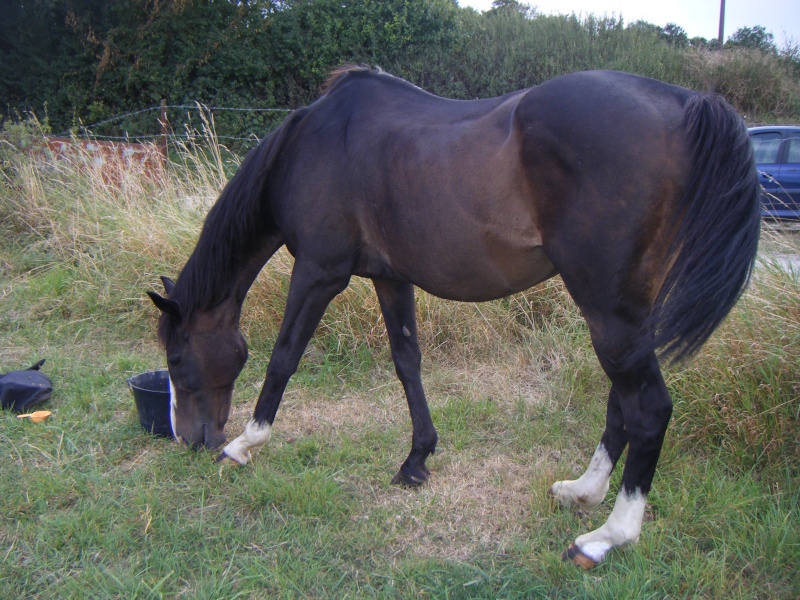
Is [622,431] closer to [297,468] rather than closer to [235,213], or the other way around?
[297,468]

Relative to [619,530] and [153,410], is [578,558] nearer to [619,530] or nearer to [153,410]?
[619,530]

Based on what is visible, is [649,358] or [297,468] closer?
[649,358]

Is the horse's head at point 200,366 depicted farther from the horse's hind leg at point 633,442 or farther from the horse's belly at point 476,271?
the horse's hind leg at point 633,442

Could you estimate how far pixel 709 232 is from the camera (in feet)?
6.64

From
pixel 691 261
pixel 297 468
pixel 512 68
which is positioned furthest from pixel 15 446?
pixel 512 68

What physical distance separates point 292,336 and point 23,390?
1.91 meters

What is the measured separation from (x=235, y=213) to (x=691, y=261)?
2.03 meters

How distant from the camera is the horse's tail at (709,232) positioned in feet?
6.59

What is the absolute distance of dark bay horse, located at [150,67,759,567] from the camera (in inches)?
80.1

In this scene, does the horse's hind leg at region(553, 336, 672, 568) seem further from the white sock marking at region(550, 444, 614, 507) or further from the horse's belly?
the horse's belly

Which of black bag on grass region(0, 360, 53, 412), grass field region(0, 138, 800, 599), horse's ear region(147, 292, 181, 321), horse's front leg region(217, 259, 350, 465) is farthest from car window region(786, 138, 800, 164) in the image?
black bag on grass region(0, 360, 53, 412)

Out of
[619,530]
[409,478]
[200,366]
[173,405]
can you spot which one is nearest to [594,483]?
[619,530]

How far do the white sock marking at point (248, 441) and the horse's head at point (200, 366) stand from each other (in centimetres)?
20

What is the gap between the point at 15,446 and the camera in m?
3.22
